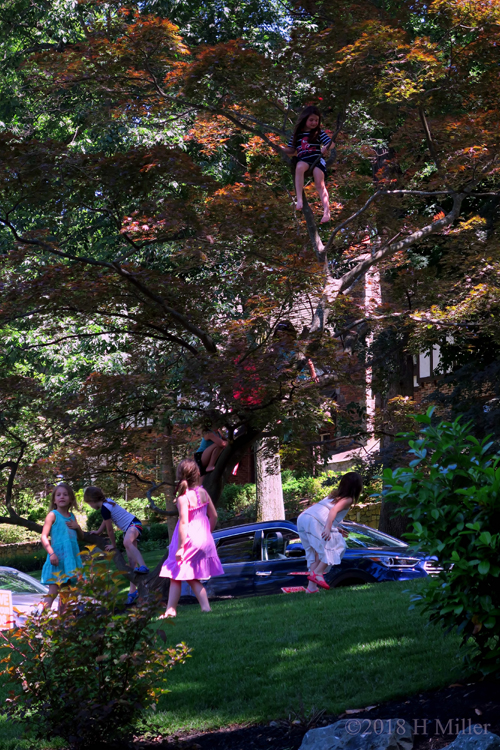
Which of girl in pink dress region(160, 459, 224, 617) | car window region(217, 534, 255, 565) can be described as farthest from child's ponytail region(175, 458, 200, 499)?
car window region(217, 534, 255, 565)

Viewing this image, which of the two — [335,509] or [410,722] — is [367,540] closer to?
[335,509]

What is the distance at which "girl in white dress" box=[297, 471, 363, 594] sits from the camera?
8930 millimetres

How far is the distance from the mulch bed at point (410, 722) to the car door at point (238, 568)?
6720 mm

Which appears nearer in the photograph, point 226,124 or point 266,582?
point 266,582

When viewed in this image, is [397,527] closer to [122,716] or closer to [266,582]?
[266,582]

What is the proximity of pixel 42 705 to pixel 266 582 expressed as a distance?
7.41 meters

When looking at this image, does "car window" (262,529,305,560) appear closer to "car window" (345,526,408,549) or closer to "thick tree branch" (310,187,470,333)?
"car window" (345,526,408,549)

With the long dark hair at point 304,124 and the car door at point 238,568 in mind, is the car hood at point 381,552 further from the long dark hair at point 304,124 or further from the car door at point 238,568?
the long dark hair at point 304,124

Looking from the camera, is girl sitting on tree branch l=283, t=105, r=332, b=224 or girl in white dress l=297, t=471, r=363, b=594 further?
girl sitting on tree branch l=283, t=105, r=332, b=224

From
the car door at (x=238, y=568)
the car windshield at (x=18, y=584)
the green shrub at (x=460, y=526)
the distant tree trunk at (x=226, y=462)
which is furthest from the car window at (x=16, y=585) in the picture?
the green shrub at (x=460, y=526)

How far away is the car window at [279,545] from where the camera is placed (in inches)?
455

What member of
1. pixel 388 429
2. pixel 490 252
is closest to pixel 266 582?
pixel 388 429

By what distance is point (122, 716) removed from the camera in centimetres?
436

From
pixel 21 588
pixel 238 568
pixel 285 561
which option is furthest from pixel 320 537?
pixel 21 588
